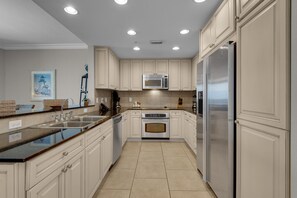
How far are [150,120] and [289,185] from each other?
401 cm

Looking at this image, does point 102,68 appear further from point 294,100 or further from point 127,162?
point 294,100

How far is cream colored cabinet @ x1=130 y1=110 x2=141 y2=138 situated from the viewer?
→ 16.2 ft

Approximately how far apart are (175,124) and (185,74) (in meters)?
1.54

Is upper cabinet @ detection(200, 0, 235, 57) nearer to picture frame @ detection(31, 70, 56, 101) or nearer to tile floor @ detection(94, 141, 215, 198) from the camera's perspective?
tile floor @ detection(94, 141, 215, 198)

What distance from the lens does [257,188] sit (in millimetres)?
1283

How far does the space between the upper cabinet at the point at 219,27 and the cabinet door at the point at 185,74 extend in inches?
96.4

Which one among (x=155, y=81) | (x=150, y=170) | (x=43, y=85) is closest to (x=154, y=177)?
(x=150, y=170)

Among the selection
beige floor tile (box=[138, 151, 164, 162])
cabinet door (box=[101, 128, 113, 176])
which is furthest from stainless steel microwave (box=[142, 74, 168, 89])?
cabinet door (box=[101, 128, 113, 176])

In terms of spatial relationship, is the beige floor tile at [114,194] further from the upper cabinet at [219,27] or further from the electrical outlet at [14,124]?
the upper cabinet at [219,27]

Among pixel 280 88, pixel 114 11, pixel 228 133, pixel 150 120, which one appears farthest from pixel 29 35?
pixel 280 88

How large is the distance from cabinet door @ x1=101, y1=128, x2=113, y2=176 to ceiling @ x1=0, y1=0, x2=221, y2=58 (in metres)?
1.72

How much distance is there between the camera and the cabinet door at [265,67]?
1013mm

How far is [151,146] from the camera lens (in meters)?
4.46

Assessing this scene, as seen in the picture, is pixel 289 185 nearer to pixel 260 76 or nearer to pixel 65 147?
pixel 260 76
